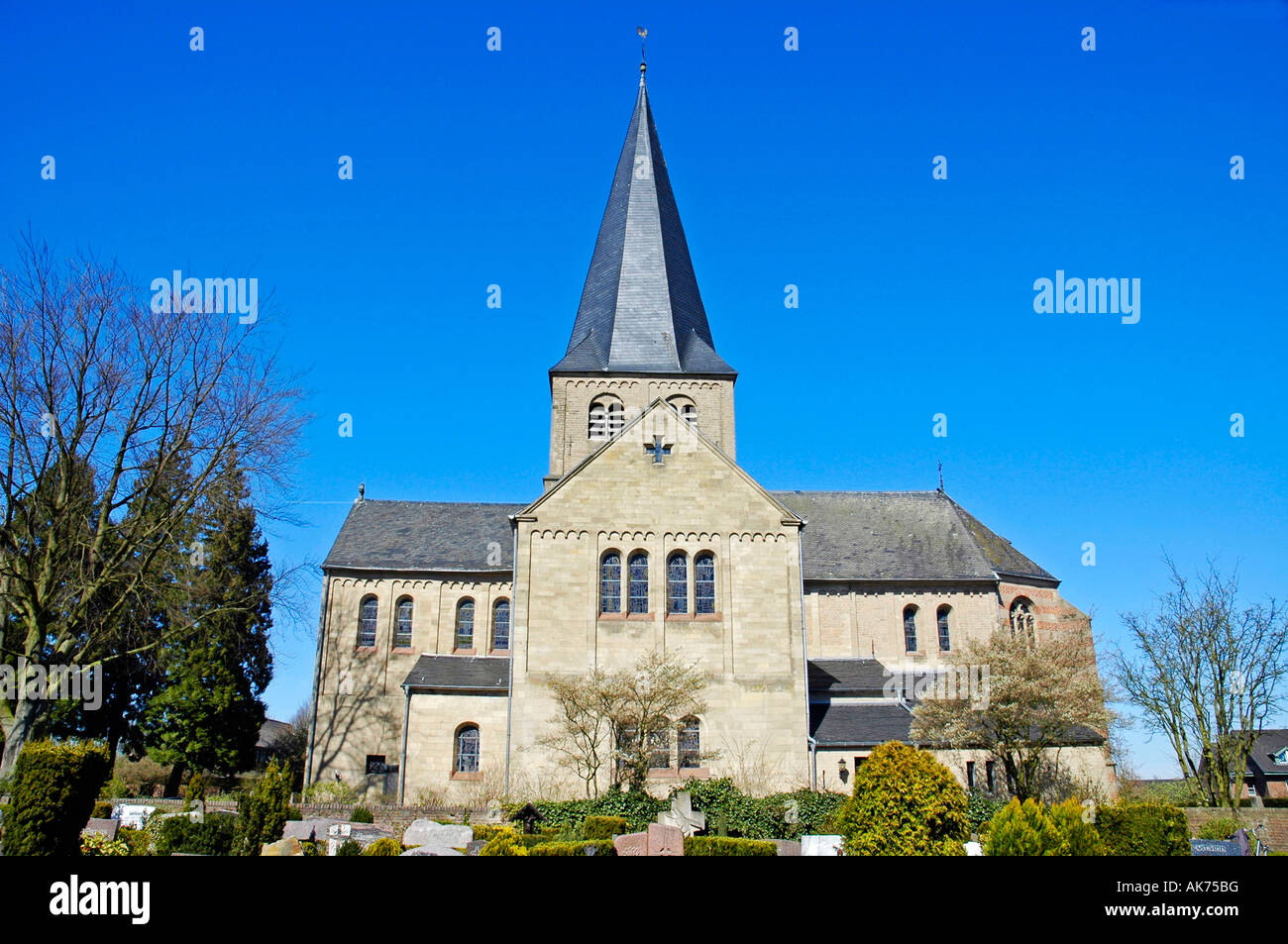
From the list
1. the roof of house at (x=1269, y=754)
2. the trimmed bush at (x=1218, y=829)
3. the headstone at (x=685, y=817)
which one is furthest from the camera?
the roof of house at (x=1269, y=754)

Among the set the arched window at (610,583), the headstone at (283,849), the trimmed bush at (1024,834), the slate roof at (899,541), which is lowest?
the headstone at (283,849)

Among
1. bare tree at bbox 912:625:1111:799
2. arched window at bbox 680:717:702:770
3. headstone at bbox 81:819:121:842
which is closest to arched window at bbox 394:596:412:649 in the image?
arched window at bbox 680:717:702:770

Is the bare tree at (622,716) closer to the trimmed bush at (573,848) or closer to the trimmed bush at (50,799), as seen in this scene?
the trimmed bush at (573,848)

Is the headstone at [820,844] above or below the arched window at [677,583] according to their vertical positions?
below

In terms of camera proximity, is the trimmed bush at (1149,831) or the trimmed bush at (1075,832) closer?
the trimmed bush at (1075,832)

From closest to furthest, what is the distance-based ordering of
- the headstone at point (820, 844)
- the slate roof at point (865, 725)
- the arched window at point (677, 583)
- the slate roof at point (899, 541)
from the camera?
1. the headstone at point (820, 844)
2. the slate roof at point (865, 725)
3. the arched window at point (677, 583)
4. the slate roof at point (899, 541)

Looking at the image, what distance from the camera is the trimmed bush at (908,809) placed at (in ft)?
48.1

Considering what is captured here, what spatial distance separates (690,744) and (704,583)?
15.5 ft

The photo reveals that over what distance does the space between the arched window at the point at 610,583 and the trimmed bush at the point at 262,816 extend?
10.2 metres

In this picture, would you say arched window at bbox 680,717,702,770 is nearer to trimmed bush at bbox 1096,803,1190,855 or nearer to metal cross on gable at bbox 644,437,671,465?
metal cross on gable at bbox 644,437,671,465

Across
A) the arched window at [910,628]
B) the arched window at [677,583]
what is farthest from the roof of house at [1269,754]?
the arched window at [677,583]
